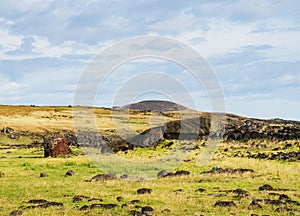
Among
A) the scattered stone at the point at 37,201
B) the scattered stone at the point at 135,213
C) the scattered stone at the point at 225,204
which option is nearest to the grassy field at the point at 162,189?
the scattered stone at the point at 135,213

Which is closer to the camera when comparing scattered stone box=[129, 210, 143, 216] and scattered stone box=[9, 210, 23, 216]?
scattered stone box=[129, 210, 143, 216]

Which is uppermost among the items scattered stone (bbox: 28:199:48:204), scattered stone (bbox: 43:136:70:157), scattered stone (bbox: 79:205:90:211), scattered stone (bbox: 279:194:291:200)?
scattered stone (bbox: 43:136:70:157)

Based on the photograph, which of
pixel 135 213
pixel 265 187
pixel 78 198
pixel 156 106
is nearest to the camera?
pixel 135 213

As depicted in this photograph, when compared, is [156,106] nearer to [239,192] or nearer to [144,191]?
[144,191]

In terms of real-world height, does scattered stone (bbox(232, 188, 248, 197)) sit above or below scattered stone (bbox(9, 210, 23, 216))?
above

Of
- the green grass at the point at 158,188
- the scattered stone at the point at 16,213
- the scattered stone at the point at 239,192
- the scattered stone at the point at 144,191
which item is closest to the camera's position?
the scattered stone at the point at 16,213

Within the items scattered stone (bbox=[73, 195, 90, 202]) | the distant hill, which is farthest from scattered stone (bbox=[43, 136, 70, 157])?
the distant hill

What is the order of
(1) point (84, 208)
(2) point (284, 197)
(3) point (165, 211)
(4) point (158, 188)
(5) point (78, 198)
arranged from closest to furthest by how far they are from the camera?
(3) point (165, 211), (1) point (84, 208), (2) point (284, 197), (5) point (78, 198), (4) point (158, 188)

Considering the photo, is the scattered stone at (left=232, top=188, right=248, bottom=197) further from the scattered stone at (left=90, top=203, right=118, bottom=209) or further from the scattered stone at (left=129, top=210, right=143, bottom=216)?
the scattered stone at (left=90, top=203, right=118, bottom=209)

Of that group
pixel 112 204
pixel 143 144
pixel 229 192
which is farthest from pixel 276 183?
pixel 143 144

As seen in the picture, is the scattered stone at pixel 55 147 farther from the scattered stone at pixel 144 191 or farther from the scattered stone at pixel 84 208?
the scattered stone at pixel 84 208

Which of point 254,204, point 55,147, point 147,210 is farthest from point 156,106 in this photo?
point 147,210

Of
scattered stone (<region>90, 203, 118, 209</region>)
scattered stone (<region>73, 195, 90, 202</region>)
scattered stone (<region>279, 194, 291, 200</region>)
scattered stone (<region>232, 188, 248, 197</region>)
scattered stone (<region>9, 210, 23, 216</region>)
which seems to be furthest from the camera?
scattered stone (<region>232, 188, 248, 197</region>)

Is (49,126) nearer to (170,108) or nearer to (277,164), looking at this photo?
(170,108)
